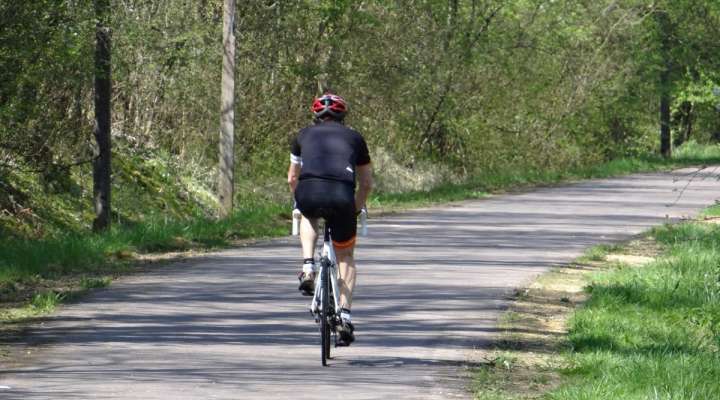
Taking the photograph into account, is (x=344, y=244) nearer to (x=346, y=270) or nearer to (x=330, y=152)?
(x=346, y=270)

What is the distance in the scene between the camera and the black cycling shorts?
11.3 m

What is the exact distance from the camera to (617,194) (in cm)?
3638

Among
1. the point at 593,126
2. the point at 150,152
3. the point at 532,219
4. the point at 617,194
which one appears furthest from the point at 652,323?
the point at 593,126

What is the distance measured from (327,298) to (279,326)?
2166mm

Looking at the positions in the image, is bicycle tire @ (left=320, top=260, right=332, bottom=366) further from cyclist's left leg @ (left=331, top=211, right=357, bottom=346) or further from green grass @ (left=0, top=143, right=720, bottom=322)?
green grass @ (left=0, top=143, right=720, bottom=322)

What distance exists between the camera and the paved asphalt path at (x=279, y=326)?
33.4 feet

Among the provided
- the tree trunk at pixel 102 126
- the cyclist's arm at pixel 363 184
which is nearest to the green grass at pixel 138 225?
the tree trunk at pixel 102 126

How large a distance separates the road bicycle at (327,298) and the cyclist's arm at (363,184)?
321 millimetres

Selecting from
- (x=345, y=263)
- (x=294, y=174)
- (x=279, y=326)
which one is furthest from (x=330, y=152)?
(x=279, y=326)

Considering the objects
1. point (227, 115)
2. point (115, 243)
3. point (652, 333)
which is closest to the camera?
point (652, 333)

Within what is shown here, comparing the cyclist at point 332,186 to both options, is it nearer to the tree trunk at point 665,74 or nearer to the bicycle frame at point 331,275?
the bicycle frame at point 331,275

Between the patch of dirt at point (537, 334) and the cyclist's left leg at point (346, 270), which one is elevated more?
the cyclist's left leg at point (346, 270)

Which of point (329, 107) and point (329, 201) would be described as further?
point (329, 107)

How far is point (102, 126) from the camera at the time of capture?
2206 centimetres
